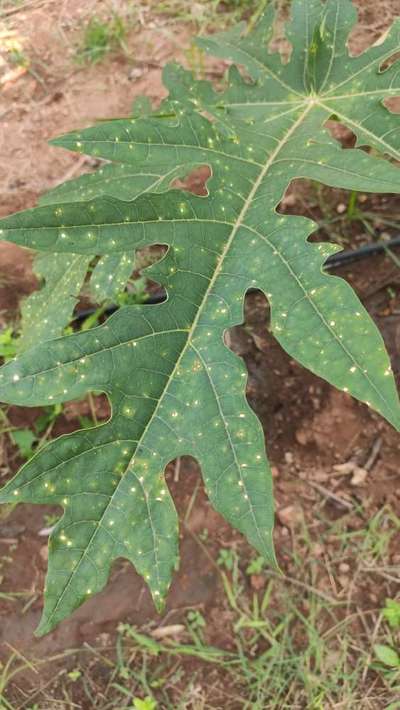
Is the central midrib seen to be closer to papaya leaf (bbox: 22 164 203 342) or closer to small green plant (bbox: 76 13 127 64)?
papaya leaf (bbox: 22 164 203 342)

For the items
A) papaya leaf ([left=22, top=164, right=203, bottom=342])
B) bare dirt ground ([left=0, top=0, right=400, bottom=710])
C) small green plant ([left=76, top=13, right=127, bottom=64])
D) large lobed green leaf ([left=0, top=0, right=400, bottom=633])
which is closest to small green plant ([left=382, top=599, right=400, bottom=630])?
bare dirt ground ([left=0, top=0, right=400, bottom=710])

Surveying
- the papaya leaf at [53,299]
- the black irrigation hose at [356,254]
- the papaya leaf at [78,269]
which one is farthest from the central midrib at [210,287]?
the black irrigation hose at [356,254]

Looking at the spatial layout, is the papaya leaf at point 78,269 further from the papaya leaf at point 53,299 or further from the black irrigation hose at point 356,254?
the black irrigation hose at point 356,254

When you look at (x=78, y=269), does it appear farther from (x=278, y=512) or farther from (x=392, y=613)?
(x=392, y=613)

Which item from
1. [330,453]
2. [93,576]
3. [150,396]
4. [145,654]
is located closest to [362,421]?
[330,453]

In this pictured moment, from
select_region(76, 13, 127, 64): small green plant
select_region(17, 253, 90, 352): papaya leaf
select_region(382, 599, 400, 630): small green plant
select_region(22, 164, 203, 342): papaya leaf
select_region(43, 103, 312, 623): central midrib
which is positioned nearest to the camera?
select_region(43, 103, 312, 623): central midrib
